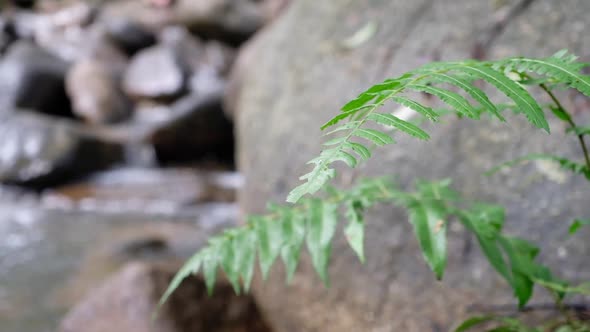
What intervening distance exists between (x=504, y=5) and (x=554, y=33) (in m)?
0.36

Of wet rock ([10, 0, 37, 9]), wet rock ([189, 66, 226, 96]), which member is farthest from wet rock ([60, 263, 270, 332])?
wet rock ([10, 0, 37, 9])

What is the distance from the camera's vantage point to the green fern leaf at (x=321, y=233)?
133cm

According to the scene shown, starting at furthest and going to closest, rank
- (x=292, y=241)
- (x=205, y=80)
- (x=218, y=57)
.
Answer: (x=218, y=57), (x=205, y=80), (x=292, y=241)

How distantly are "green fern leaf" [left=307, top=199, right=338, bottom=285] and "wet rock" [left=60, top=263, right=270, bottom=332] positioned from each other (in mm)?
1399

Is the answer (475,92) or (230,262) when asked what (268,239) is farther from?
(475,92)

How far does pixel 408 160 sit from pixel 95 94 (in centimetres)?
863

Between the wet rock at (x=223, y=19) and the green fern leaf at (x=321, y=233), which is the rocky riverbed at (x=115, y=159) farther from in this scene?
the green fern leaf at (x=321, y=233)

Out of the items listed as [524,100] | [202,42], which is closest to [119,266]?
[524,100]

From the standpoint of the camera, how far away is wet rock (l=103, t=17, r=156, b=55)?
12461 millimetres

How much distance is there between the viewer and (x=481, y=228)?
1.32 meters

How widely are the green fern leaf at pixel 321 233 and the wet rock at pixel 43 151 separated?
265 inches

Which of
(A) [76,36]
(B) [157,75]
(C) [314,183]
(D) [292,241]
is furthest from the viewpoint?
(A) [76,36]

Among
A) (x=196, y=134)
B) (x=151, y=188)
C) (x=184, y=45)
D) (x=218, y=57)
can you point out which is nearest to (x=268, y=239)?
(x=151, y=188)

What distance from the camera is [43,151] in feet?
24.0
